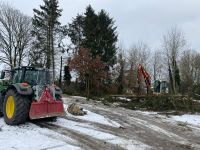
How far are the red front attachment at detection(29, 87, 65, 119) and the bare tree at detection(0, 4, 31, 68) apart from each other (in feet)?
101

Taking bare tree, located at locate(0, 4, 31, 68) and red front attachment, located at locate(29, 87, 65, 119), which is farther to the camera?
bare tree, located at locate(0, 4, 31, 68)

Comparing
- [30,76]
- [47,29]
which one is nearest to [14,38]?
[47,29]

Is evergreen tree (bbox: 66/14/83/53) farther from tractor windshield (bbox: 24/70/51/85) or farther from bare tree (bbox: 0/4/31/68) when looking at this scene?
tractor windshield (bbox: 24/70/51/85)

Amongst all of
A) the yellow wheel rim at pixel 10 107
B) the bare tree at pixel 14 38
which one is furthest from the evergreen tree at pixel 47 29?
the yellow wheel rim at pixel 10 107

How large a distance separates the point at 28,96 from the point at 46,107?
0.81m

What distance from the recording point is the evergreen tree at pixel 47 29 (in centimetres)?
4312

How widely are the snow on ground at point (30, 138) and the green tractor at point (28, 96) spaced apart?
20.9 inches

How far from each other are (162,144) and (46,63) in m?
34.0

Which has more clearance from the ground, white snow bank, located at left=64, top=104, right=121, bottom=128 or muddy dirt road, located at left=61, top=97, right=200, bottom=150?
white snow bank, located at left=64, top=104, right=121, bottom=128

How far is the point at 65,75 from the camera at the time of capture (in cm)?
4306

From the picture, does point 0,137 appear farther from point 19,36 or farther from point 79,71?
point 19,36

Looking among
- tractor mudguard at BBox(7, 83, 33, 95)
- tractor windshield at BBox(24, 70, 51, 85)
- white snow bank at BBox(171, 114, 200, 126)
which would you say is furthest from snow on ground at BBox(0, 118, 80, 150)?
white snow bank at BBox(171, 114, 200, 126)

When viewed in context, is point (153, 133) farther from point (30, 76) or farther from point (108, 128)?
point (30, 76)

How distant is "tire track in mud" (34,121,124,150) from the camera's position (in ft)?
32.3
